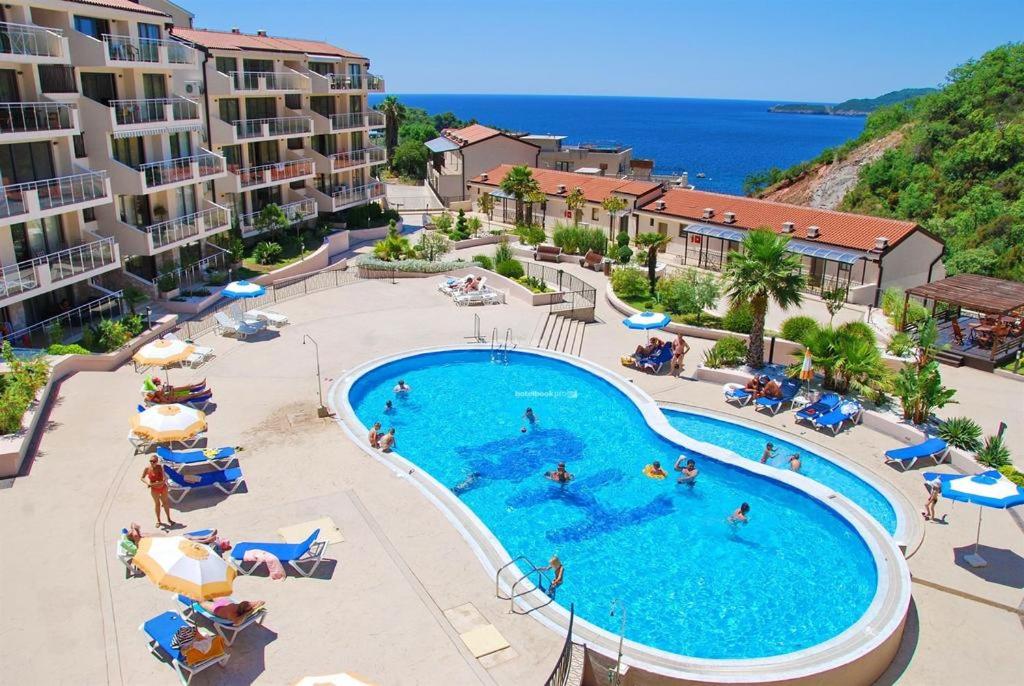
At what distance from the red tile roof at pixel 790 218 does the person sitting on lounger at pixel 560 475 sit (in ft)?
89.7

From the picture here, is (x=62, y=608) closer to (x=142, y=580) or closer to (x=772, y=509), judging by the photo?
(x=142, y=580)

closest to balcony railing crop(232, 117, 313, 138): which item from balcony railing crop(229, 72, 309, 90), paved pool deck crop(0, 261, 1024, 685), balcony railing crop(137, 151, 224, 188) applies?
balcony railing crop(229, 72, 309, 90)

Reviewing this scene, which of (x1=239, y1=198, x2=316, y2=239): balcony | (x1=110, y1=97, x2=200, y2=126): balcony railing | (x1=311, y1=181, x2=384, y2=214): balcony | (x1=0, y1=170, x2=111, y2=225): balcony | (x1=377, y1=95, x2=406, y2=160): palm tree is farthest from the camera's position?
(x1=377, y1=95, x2=406, y2=160): palm tree

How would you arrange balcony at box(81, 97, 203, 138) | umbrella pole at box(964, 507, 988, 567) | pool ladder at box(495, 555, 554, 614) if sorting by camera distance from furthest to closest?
balcony at box(81, 97, 203, 138), umbrella pole at box(964, 507, 988, 567), pool ladder at box(495, 555, 554, 614)

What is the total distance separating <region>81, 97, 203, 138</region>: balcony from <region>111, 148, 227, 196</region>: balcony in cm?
146

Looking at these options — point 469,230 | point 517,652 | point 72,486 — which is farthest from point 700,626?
point 469,230

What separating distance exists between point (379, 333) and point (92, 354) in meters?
11.3

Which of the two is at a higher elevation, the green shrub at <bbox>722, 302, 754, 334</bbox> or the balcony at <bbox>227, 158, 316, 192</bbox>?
the balcony at <bbox>227, 158, 316, 192</bbox>

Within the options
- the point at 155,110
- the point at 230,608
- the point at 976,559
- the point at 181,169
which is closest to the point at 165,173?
the point at 181,169

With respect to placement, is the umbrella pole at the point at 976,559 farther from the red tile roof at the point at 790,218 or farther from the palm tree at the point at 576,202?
the palm tree at the point at 576,202

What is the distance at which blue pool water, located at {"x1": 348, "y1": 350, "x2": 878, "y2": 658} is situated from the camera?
17000mm

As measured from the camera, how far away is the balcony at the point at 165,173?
3319 cm

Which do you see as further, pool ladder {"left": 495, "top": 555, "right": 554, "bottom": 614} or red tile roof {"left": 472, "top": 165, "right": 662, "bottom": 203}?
red tile roof {"left": 472, "top": 165, "right": 662, "bottom": 203}

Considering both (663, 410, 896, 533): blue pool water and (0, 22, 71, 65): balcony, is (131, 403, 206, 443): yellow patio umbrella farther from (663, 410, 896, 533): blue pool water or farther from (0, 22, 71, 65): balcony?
(0, 22, 71, 65): balcony
